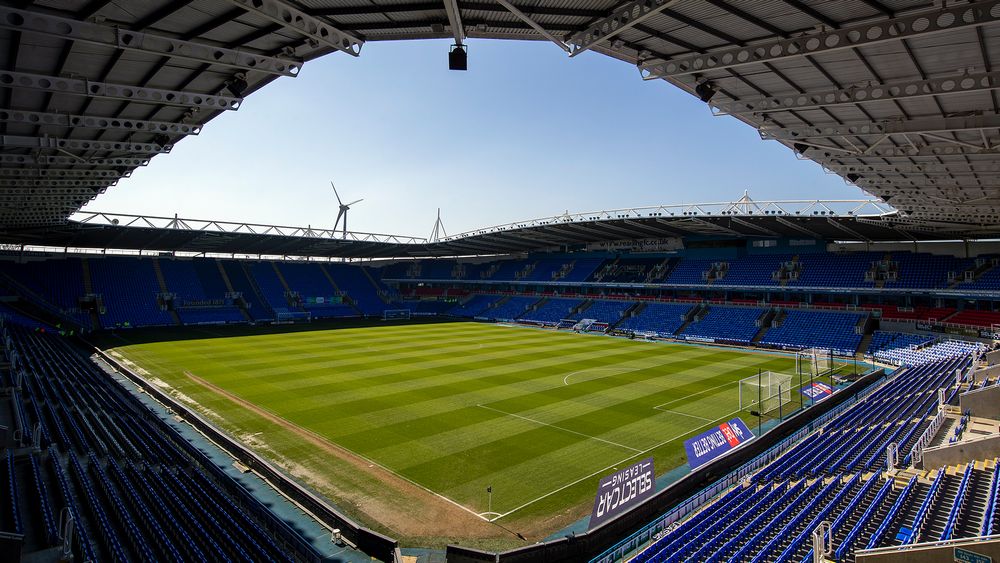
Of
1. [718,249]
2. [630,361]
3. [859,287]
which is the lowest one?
[630,361]

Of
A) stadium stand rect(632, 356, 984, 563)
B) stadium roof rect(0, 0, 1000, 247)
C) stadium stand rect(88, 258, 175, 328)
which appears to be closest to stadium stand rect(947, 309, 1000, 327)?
stadium roof rect(0, 0, 1000, 247)

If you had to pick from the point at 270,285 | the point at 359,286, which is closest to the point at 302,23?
the point at 270,285

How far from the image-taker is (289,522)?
13.5 meters

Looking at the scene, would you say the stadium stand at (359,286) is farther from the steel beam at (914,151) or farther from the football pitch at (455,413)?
the steel beam at (914,151)

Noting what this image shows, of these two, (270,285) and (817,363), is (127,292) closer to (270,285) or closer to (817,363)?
(270,285)

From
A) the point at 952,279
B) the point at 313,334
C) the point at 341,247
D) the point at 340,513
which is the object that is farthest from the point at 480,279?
the point at 340,513

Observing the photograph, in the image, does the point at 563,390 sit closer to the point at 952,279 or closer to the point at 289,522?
the point at 289,522

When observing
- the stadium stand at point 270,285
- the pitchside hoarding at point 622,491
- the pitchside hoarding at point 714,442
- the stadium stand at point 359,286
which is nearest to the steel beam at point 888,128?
the pitchside hoarding at point 714,442

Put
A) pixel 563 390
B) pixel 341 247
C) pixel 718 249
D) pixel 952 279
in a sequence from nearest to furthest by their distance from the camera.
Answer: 1. pixel 563 390
2. pixel 952 279
3. pixel 718 249
4. pixel 341 247

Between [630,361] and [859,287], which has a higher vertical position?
[859,287]

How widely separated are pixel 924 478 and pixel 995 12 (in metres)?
11.1

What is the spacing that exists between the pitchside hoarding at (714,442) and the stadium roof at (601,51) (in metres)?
9.70

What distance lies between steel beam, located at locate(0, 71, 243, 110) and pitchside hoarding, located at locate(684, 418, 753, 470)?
16201mm

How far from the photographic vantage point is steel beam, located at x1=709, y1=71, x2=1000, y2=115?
37.5 feet
